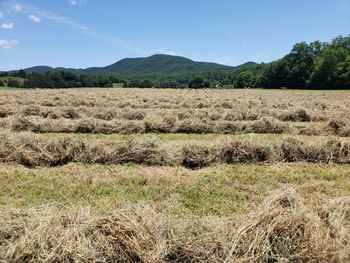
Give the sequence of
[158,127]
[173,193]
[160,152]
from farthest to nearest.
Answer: [158,127]
[160,152]
[173,193]

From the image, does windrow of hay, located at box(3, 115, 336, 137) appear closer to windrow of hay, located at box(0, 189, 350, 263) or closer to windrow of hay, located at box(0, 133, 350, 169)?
windrow of hay, located at box(0, 133, 350, 169)

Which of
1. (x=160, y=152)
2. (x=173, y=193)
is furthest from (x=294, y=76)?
(x=173, y=193)

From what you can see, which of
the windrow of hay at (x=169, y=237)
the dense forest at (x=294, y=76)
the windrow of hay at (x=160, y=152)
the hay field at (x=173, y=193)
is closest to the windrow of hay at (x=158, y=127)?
the hay field at (x=173, y=193)

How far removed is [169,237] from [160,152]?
4.38m

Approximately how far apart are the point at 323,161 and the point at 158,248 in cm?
594

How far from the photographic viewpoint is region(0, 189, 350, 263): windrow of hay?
11.7ft

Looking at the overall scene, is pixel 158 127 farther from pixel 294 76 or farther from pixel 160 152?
pixel 294 76

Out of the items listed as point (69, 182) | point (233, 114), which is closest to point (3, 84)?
point (233, 114)

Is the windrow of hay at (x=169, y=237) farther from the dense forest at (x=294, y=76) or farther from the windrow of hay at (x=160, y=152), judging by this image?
the dense forest at (x=294, y=76)

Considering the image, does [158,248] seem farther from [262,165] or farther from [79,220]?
[262,165]

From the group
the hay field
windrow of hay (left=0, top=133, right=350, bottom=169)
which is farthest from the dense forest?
windrow of hay (left=0, top=133, right=350, bottom=169)

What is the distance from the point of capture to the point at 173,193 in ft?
20.3

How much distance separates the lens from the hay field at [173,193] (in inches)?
145

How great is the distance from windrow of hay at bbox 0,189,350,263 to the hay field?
12 millimetres
